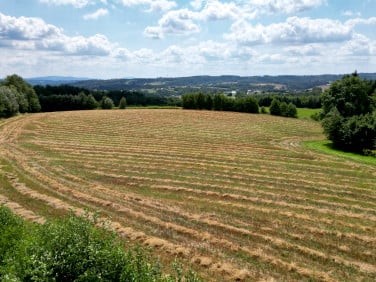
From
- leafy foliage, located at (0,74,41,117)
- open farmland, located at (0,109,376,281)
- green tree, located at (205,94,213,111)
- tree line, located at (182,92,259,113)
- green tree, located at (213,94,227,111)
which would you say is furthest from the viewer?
green tree, located at (205,94,213,111)

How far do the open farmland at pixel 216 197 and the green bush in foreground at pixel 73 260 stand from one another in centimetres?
565

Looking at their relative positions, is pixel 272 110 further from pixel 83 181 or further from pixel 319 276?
pixel 319 276

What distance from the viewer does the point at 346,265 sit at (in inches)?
619

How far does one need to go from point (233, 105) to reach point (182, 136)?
5130cm

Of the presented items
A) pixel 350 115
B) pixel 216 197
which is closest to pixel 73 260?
pixel 216 197

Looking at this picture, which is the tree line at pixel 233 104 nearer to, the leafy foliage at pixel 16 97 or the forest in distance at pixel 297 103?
the forest in distance at pixel 297 103

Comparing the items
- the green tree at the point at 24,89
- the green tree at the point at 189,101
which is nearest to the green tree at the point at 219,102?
the green tree at the point at 189,101

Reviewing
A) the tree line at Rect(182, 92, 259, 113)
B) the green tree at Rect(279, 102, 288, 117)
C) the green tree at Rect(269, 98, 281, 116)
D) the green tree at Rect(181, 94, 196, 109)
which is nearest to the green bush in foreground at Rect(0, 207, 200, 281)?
the green tree at Rect(279, 102, 288, 117)

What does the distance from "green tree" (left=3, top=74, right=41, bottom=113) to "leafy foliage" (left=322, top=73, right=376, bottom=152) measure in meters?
74.8

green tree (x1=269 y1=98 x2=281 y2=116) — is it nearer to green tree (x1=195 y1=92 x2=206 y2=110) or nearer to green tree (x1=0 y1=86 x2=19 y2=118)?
green tree (x1=195 y1=92 x2=206 y2=110)

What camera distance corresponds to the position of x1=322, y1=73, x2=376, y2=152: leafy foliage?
4877 cm

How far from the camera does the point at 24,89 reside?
98.1 meters

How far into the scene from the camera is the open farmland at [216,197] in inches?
638

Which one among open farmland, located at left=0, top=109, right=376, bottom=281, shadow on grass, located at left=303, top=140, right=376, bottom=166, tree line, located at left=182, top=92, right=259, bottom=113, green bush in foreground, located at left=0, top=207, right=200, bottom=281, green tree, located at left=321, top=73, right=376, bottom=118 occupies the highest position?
green tree, located at left=321, top=73, right=376, bottom=118
